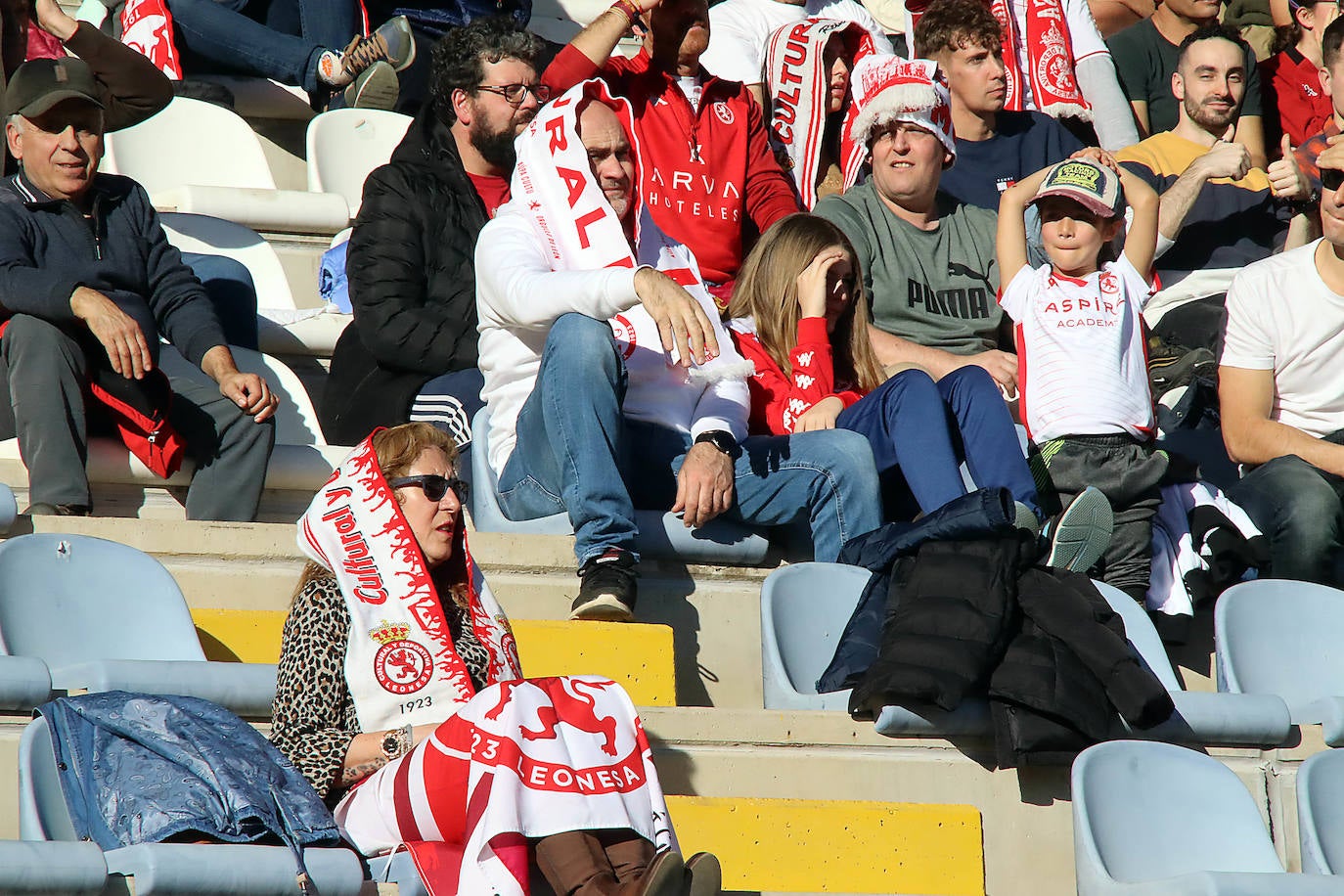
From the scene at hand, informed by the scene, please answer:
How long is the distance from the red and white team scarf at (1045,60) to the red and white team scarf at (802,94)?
2.49ft

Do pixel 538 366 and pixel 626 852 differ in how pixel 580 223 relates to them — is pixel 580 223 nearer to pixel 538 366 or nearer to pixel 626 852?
pixel 538 366

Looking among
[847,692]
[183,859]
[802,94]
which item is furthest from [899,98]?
[183,859]

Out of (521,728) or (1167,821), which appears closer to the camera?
(521,728)

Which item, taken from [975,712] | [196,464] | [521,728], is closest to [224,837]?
[521,728]

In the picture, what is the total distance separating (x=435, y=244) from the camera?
183 inches

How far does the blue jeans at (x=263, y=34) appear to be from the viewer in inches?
243

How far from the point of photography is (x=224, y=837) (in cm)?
244

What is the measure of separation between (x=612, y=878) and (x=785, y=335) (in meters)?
2.01

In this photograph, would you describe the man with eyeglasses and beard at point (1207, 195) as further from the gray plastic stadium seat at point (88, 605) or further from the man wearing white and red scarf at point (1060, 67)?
the gray plastic stadium seat at point (88, 605)

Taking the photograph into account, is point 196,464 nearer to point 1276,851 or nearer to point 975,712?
point 975,712

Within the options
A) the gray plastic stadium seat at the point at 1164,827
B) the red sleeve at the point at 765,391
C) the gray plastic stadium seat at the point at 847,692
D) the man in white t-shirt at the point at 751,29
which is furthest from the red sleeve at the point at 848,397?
the man in white t-shirt at the point at 751,29

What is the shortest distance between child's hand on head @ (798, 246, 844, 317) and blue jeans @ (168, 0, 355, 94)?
260cm

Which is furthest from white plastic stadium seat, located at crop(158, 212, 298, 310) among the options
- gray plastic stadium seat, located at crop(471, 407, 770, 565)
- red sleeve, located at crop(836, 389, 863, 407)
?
red sleeve, located at crop(836, 389, 863, 407)

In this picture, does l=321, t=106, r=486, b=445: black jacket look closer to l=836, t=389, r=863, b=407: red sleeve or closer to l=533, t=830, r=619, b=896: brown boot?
l=836, t=389, r=863, b=407: red sleeve
